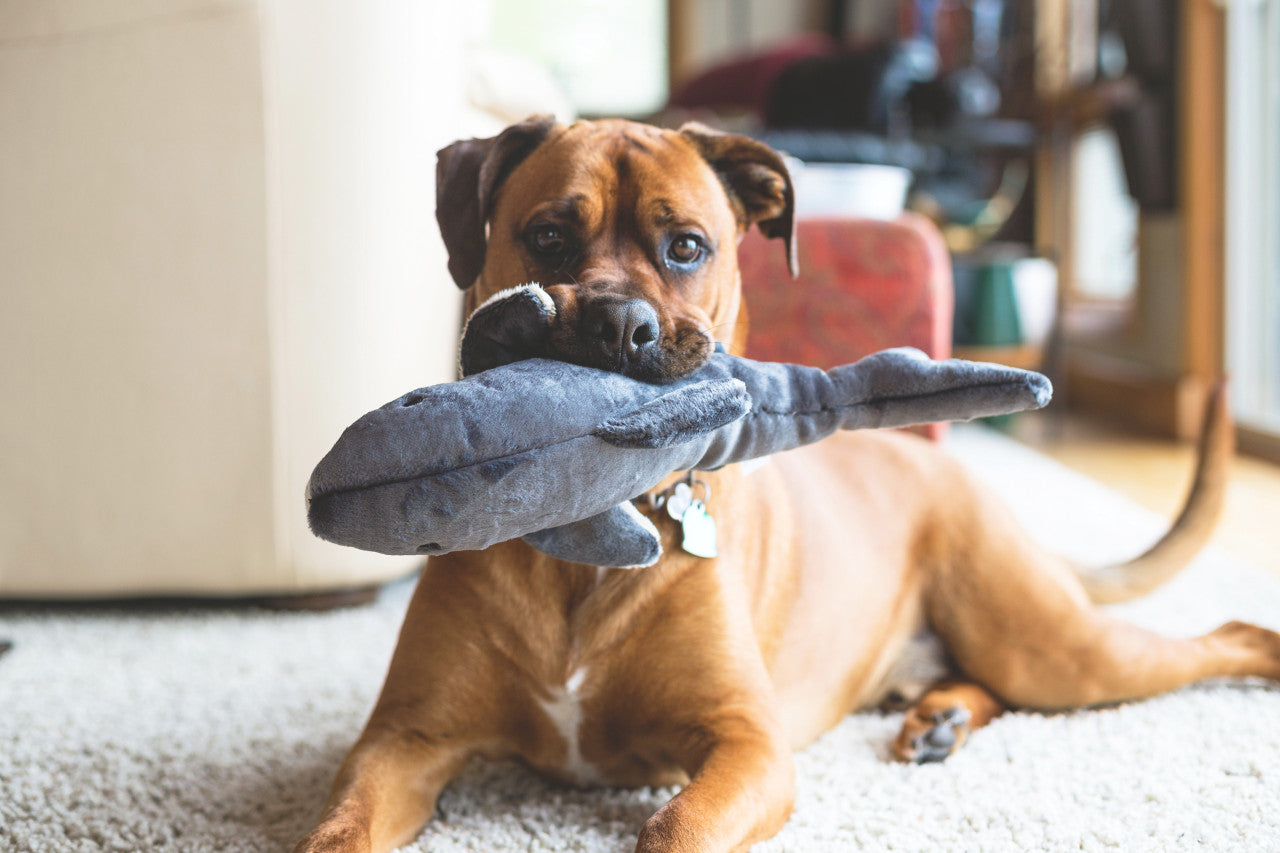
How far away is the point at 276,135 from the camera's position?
2127mm

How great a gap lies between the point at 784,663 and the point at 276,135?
4.88 ft

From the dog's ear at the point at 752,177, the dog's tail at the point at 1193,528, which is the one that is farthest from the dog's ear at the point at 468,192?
the dog's tail at the point at 1193,528

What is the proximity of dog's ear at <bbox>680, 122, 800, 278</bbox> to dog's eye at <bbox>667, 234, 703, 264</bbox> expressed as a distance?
0.74 ft

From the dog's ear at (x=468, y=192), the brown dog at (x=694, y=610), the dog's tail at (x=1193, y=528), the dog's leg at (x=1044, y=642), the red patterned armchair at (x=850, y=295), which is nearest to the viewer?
the brown dog at (x=694, y=610)

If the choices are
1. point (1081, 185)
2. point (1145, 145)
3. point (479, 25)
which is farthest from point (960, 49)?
point (479, 25)

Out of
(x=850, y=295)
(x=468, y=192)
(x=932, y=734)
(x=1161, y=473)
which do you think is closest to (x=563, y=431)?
(x=468, y=192)

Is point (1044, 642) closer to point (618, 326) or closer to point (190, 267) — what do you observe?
point (618, 326)

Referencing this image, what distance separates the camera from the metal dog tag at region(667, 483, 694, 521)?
4.45 feet

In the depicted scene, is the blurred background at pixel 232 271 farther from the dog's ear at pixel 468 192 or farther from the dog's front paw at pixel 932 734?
the dog's front paw at pixel 932 734

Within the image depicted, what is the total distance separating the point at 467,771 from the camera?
1.54 m

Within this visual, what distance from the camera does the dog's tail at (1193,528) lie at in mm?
1905

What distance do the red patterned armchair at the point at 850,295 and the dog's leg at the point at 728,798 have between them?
1.35 meters

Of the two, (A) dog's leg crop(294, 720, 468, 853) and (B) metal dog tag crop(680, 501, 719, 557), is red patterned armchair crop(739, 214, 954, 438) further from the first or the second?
(A) dog's leg crop(294, 720, 468, 853)

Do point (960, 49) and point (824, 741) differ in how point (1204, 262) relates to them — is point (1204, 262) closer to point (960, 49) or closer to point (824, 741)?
point (960, 49)
